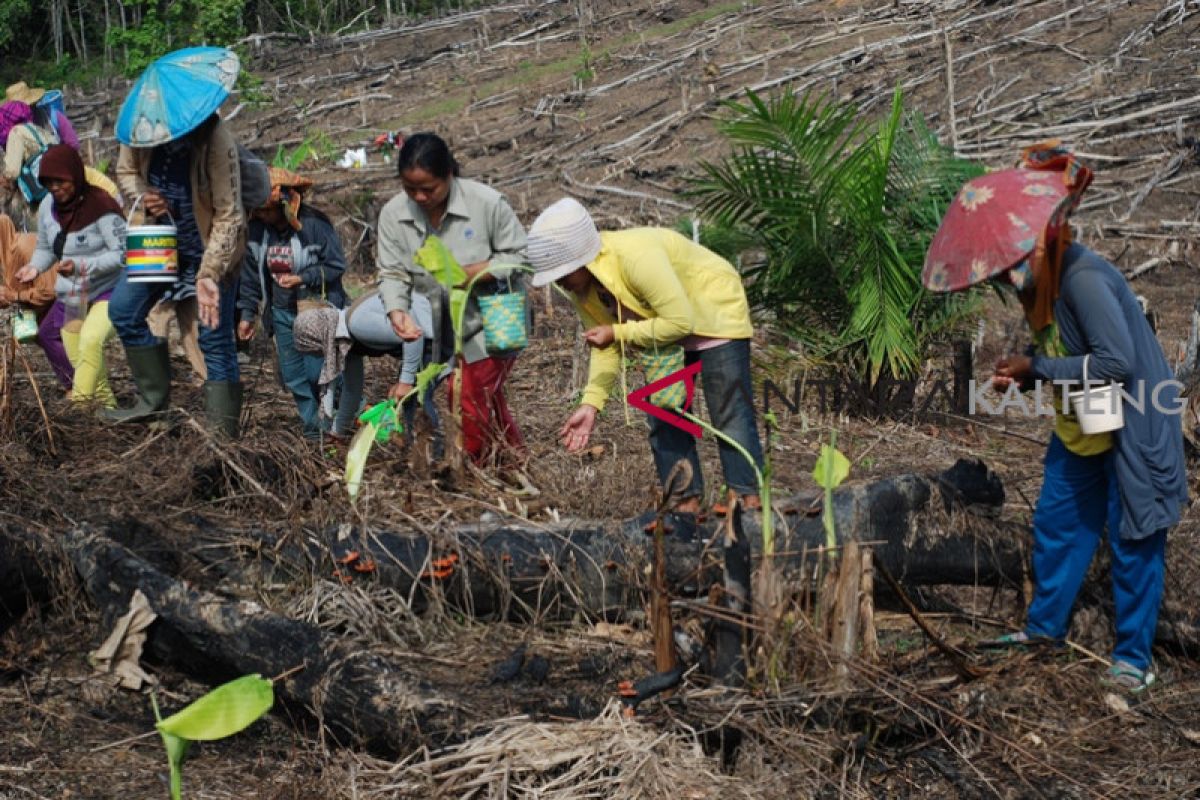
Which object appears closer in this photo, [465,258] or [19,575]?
[19,575]

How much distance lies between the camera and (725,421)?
16.4ft

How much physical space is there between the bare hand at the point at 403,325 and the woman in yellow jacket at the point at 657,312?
3.61 feet

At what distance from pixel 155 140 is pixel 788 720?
350cm

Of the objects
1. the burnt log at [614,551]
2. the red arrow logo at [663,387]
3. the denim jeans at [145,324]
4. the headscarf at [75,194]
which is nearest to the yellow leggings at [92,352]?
the headscarf at [75,194]

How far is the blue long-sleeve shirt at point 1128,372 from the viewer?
3988 millimetres

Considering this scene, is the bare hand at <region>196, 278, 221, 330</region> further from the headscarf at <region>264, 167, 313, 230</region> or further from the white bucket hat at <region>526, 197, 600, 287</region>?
the white bucket hat at <region>526, 197, 600, 287</region>

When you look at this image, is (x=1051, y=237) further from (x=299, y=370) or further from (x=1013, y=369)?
(x=299, y=370)

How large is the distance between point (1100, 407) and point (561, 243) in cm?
168

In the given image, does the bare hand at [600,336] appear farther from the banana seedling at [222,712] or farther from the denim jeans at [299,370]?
the denim jeans at [299,370]

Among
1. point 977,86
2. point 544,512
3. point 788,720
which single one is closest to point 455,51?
point 977,86

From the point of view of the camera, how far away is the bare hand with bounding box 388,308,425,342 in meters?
5.74

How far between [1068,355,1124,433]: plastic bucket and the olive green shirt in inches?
94.7

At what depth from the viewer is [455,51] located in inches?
911

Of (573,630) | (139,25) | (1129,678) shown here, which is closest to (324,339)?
(573,630)
